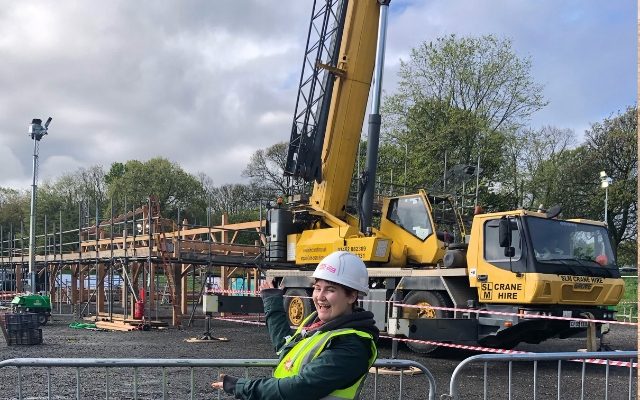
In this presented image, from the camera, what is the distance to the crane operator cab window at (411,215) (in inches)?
495

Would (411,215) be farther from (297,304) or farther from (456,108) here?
(456,108)

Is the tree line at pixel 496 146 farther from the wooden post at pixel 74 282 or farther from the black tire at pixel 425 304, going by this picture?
the black tire at pixel 425 304

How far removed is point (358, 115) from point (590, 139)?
26732 millimetres

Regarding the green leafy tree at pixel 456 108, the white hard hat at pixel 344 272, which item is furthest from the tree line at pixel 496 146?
the white hard hat at pixel 344 272

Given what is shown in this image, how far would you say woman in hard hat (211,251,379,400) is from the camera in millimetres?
2572

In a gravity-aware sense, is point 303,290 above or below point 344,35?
below

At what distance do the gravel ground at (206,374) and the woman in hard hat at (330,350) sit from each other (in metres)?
2.11

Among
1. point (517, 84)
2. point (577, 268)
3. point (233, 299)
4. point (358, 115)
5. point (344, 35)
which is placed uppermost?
point (517, 84)

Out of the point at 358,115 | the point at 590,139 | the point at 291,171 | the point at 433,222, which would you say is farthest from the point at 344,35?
the point at 590,139

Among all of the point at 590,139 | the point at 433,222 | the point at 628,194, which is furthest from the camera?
the point at 590,139

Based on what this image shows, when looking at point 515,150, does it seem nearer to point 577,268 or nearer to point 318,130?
point 318,130

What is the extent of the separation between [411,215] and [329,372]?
10398 mm

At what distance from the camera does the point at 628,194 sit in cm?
3300

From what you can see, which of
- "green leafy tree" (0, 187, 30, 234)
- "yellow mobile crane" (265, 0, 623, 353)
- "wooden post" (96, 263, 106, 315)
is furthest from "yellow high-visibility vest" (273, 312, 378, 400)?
"green leafy tree" (0, 187, 30, 234)
